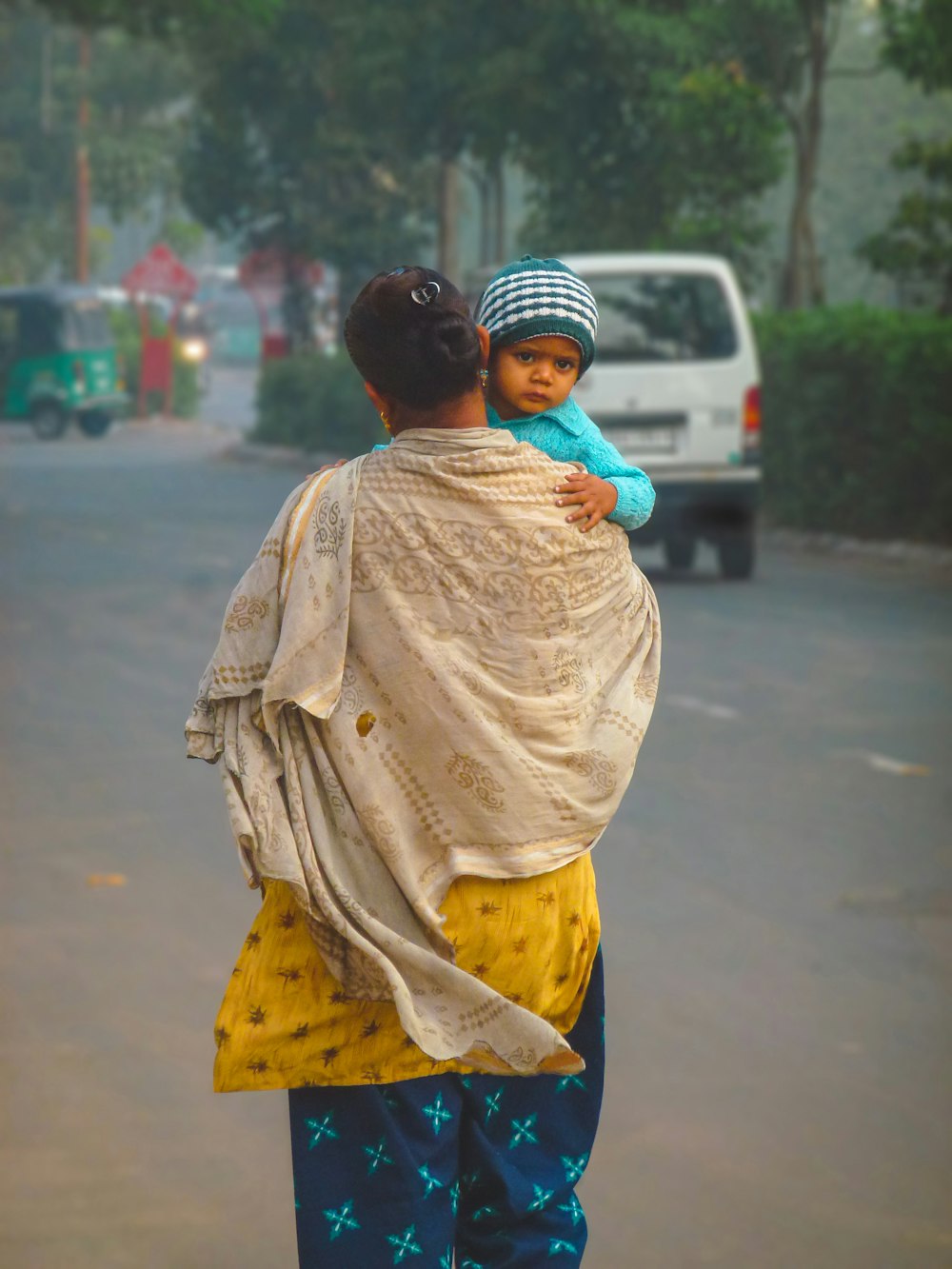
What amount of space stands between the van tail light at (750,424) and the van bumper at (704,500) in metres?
0.12

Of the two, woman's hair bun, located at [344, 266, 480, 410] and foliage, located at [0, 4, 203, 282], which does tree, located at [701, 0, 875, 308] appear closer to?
woman's hair bun, located at [344, 266, 480, 410]

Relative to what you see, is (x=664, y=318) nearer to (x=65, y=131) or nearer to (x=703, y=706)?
(x=703, y=706)

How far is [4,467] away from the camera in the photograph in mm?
29375

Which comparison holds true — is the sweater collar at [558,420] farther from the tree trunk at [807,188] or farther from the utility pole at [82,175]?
the utility pole at [82,175]

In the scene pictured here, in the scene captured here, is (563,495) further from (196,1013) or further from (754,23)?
(754,23)

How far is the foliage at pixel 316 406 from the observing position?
95.1 feet

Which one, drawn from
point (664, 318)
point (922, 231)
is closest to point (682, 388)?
point (664, 318)

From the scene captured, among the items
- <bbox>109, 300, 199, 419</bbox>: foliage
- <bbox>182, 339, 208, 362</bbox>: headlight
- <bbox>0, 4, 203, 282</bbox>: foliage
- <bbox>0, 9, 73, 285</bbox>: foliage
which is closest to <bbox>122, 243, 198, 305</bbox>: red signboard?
<bbox>109, 300, 199, 419</bbox>: foliage

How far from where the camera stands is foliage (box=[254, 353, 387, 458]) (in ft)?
95.1

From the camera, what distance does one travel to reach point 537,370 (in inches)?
103

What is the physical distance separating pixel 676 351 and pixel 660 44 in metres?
9.76

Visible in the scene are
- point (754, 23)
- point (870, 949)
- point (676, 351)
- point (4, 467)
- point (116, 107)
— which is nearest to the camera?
point (870, 949)

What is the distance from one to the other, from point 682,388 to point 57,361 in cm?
2691

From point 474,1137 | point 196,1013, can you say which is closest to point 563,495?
point 474,1137
